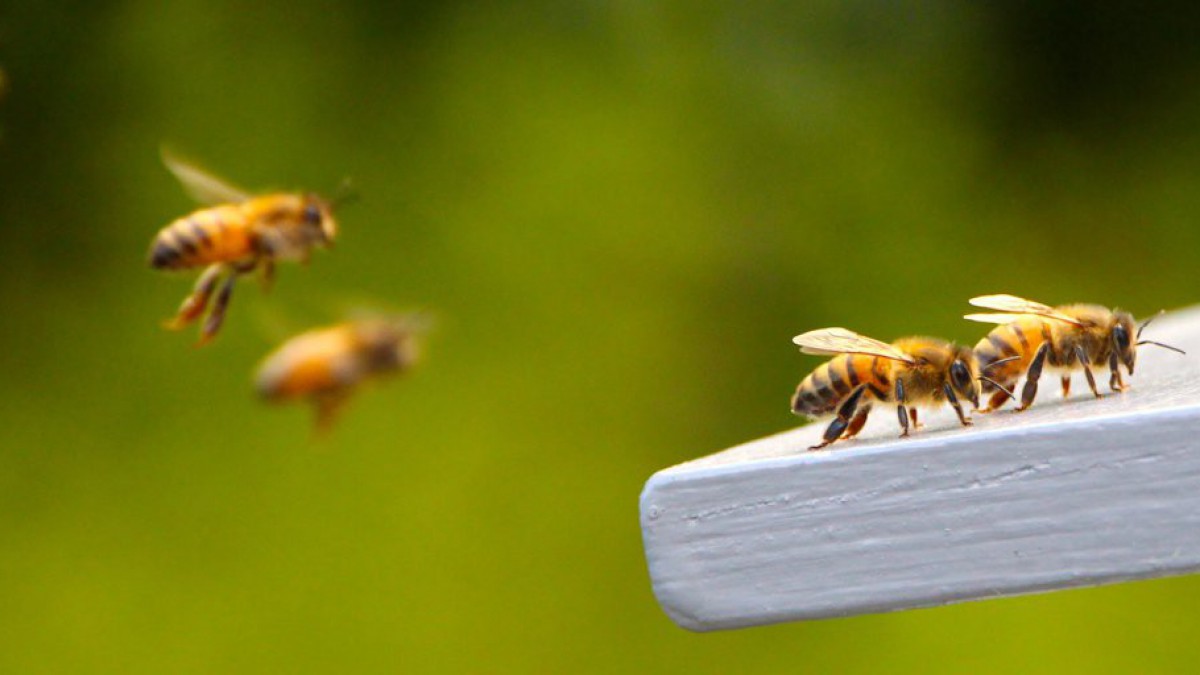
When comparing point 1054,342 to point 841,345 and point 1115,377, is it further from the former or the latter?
point 841,345

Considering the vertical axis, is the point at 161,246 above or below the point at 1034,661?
above

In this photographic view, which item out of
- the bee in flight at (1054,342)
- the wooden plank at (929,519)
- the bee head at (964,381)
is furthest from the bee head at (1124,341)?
the wooden plank at (929,519)

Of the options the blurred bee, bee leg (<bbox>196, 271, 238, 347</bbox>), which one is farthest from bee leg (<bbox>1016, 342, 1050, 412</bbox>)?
the blurred bee

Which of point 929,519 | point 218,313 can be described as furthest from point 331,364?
point 929,519

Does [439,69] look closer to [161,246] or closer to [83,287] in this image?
[83,287]

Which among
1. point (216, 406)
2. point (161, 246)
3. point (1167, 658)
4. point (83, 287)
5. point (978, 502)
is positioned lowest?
point (1167, 658)

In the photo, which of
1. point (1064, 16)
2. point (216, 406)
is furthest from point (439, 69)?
point (1064, 16)

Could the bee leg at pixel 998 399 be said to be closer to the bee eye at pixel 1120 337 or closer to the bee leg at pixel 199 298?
the bee eye at pixel 1120 337

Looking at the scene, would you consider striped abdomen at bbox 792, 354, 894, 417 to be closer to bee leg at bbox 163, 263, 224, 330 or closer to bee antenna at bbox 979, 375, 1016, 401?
bee antenna at bbox 979, 375, 1016, 401
